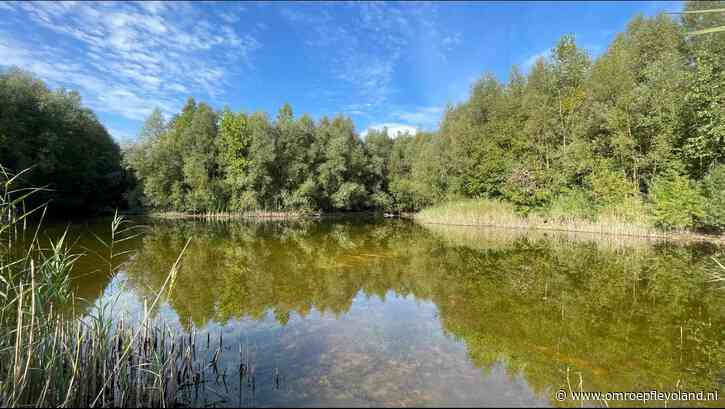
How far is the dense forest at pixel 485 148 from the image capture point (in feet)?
56.0

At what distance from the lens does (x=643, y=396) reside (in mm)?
3729

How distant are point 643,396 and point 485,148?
2512 cm

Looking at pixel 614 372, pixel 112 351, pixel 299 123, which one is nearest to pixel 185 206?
pixel 299 123

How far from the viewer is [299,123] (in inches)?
1480

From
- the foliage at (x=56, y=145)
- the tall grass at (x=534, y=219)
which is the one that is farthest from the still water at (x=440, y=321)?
the foliage at (x=56, y=145)

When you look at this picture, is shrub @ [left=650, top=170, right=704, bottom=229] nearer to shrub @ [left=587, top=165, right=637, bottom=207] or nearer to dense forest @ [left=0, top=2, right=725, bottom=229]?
dense forest @ [left=0, top=2, right=725, bottom=229]

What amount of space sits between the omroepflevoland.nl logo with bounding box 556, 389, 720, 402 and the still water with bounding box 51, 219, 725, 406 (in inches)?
3.7

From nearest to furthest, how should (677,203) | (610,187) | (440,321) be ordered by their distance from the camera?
(440,321) → (677,203) → (610,187)

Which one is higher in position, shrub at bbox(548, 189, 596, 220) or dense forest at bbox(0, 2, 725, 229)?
dense forest at bbox(0, 2, 725, 229)

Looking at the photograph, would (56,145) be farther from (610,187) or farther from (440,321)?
(610,187)

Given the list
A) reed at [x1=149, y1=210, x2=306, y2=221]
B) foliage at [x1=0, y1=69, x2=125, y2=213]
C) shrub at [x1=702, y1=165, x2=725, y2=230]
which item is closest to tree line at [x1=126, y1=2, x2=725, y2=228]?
shrub at [x1=702, y1=165, x2=725, y2=230]

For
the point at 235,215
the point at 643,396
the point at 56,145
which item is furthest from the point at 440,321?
the point at 56,145

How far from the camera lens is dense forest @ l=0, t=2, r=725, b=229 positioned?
56.0 feet

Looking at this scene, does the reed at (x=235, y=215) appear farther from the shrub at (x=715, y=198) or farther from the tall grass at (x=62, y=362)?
the tall grass at (x=62, y=362)
